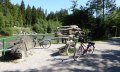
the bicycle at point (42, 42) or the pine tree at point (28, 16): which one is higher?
the pine tree at point (28, 16)

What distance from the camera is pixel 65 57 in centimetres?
1423

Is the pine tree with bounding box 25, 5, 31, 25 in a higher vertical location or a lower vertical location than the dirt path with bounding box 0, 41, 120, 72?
higher

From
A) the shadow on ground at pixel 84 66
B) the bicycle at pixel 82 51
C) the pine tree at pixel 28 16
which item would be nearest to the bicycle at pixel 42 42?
the bicycle at pixel 82 51

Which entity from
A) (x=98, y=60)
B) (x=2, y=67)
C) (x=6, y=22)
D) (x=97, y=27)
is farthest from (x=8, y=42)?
(x=6, y=22)

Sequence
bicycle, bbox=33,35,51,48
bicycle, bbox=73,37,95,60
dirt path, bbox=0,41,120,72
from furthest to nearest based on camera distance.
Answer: bicycle, bbox=33,35,51,48, bicycle, bbox=73,37,95,60, dirt path, bbox=0,41,120,72

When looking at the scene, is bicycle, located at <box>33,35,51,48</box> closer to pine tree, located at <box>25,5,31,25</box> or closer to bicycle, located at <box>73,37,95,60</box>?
bicycle, located at <box>73,37,95,60</box>

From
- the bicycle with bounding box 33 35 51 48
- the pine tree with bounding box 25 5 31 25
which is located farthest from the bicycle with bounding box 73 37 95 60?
the pine tree with bounding box 25 5 31 25

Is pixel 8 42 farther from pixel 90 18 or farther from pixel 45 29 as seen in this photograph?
pixel 45 29

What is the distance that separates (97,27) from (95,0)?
251 inches

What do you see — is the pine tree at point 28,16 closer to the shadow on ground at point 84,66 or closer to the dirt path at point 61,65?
the dirt path at point 61,65

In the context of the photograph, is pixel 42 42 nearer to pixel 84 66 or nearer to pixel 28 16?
pixel 84 66

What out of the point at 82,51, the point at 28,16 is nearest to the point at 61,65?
the point at 82,51

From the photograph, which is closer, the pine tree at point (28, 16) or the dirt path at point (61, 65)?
the dirt path at point (61, 65)

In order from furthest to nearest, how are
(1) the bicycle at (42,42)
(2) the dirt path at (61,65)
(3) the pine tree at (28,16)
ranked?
(3) the pine tree at (28,16) → (1) the bicycle at (42,42) → (2) the dirt path at (61,65)
